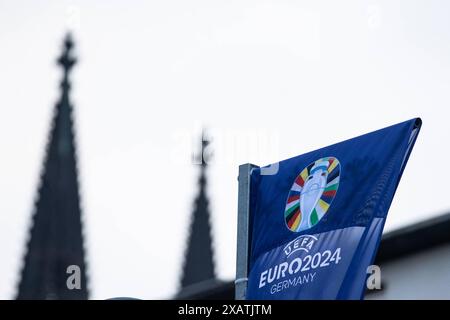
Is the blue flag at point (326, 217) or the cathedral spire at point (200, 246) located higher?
the cathedral spire at point (200, 246)

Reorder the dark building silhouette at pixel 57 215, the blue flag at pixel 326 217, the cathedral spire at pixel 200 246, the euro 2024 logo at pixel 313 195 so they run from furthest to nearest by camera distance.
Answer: the cathedral spire at pixel 200 246, the dark building silhouette at pixel 57 215, the euro 2024 logo at pixel 313 195, the blue flag at pixel 326 217

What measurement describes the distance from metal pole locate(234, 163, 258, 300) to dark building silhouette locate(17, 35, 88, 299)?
203 ft

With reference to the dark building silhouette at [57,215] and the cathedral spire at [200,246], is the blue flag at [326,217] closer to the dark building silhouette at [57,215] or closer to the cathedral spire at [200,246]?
the dark building silhouette at [57,215]

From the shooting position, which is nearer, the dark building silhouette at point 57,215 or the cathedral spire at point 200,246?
the dark building silhouette at point 57,215

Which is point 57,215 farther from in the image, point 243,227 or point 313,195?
point 313,195

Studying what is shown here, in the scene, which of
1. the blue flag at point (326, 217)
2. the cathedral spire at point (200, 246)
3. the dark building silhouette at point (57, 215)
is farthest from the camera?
the cathedral spire at point (200, 246)

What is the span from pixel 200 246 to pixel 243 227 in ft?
222

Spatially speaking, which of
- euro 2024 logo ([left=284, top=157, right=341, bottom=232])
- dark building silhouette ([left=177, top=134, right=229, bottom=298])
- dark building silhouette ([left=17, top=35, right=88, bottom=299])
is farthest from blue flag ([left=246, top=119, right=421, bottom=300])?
dark building silhouette ([left=177, top=134, right=229, bottom=298])

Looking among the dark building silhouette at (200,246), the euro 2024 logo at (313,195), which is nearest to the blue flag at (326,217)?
the euro 2024 logo at (313,195)

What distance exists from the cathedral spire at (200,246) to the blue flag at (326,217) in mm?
64690

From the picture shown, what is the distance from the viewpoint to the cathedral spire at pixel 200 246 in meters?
75.6

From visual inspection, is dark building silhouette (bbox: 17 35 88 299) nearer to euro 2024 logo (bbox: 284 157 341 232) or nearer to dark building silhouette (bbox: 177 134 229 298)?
dark building silhouette (bbox: 177 134 229 298)

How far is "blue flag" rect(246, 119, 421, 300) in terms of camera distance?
9195 millimetres
